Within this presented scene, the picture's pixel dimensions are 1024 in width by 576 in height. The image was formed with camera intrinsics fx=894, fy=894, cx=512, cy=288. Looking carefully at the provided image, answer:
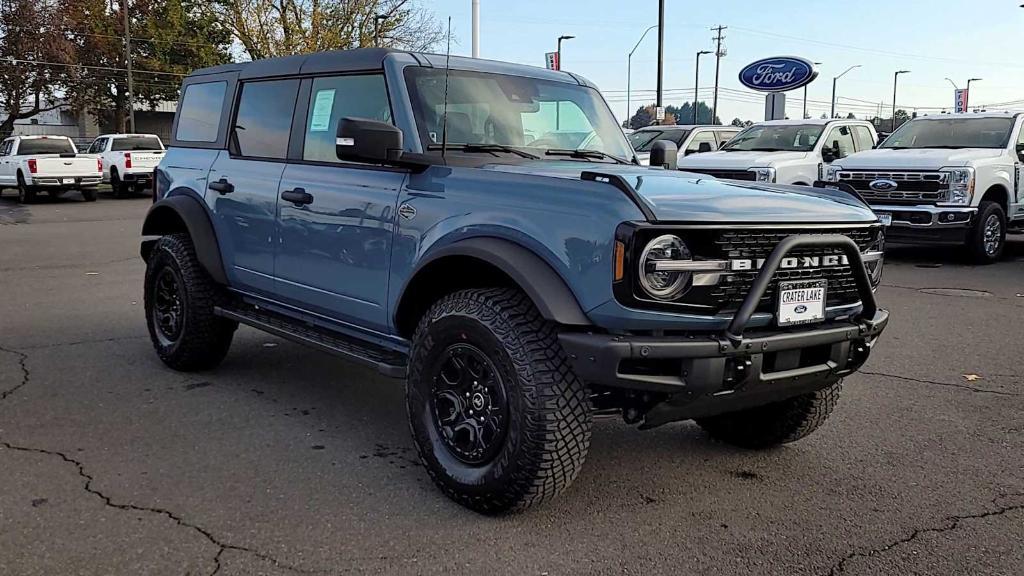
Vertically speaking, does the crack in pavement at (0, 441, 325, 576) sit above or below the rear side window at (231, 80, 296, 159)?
below

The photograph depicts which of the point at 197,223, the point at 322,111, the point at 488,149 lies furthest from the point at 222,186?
the point at 488,149

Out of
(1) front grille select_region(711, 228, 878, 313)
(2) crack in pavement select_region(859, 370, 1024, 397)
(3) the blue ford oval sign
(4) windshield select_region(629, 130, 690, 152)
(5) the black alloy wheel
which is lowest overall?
(2) crack in pavement select_region(859, 370, 1024, 397)

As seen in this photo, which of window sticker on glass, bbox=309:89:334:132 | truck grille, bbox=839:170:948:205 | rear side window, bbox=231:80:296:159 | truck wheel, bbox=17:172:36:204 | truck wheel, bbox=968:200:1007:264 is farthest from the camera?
truck wheel, bbox=17:172:36:204

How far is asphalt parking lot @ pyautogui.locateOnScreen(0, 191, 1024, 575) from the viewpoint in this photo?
10.8 feet

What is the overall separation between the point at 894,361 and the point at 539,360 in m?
4.06

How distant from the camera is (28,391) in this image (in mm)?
5387

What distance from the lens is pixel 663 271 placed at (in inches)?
127

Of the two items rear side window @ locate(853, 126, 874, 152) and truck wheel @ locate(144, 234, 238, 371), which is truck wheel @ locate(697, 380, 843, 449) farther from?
rear side window @ locate(853, 126, 874, 152)

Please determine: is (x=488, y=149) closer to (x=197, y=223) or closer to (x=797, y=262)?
(x=797, y=262)

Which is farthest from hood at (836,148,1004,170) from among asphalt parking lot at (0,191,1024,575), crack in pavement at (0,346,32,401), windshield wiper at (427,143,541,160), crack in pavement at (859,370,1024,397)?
crack in pavement at (0,346,32,401)

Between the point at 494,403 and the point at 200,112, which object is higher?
the point at 200,112

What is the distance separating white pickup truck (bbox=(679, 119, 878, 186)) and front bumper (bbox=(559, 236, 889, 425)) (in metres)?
9.96

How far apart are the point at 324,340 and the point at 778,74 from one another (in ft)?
82.1

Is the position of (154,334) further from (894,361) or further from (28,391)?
(894,361)
